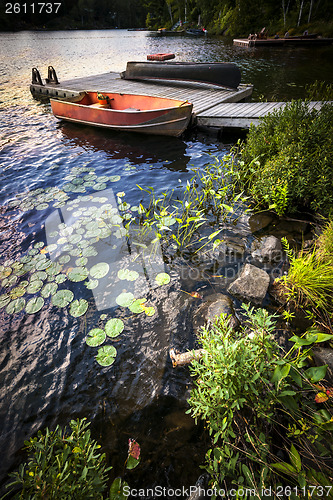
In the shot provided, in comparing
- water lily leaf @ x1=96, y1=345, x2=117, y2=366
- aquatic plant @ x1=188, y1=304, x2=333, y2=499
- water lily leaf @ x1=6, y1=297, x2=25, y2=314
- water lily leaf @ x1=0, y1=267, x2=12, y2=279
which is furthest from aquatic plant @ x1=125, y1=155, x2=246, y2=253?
aquatic plant @ x1=188, y1=304, x2=333, y2=499

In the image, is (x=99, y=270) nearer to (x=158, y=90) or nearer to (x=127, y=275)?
(x=127, y=275)

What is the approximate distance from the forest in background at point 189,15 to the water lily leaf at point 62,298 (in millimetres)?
41705

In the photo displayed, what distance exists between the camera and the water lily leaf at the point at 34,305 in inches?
136

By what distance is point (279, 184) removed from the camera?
452 cm

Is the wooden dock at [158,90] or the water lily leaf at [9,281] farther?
the wooden dock at [158,90]

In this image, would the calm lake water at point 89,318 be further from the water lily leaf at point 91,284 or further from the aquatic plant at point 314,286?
the aquatic plant at point 314,286

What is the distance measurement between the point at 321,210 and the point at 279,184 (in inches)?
35.2

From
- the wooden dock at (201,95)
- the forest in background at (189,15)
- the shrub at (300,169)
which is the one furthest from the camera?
the forest in background at (189,15)

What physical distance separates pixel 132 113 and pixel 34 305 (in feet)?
23.0

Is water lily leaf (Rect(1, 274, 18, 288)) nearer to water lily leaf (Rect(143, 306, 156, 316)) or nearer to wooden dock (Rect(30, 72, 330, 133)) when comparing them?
water lily leaf (Rect(143, 306, 156, 316))

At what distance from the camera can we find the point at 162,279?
382cm

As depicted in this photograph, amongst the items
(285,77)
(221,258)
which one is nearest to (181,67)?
(285,77)

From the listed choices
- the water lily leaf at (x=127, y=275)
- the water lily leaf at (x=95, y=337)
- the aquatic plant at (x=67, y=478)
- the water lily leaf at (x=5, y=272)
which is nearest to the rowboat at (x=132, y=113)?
the water lily leaf at (x=127, y=275)

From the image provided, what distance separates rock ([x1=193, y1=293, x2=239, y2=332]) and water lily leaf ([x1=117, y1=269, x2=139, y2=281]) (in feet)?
3.86
